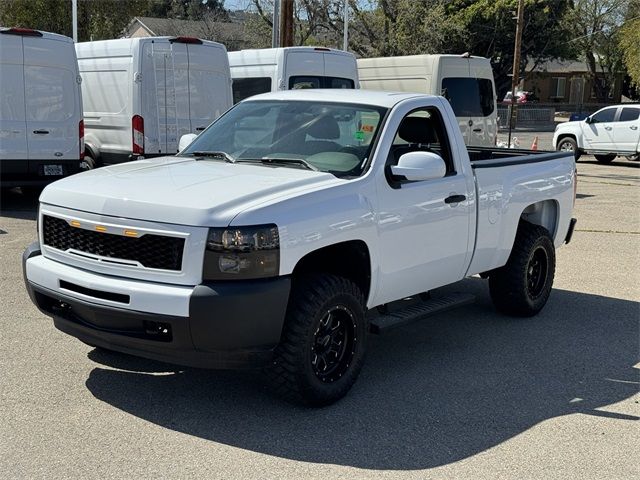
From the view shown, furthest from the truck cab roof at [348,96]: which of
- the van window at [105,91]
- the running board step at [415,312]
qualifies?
the van window at [105,91]

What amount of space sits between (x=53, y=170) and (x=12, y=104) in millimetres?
1132

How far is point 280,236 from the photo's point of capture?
4.57 meters

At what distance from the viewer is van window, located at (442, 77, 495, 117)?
16.3 metres

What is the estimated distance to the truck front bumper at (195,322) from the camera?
4.39m

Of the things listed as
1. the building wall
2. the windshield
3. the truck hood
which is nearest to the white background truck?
the windshield

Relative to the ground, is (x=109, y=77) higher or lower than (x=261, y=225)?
higher

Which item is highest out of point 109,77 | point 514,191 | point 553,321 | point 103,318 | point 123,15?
point 123,15

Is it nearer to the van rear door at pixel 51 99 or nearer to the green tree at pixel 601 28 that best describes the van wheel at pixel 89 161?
the van rear door at pixel 51 99

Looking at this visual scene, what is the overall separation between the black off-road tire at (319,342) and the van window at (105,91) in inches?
347

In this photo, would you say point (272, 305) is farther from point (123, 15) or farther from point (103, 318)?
point (123, 15)

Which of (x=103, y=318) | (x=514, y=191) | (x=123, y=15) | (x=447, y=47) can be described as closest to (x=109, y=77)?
(x=514, y=191)

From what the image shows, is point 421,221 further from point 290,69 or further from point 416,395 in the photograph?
point 290,69

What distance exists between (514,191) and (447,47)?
38.0m

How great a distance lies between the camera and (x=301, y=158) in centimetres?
564
